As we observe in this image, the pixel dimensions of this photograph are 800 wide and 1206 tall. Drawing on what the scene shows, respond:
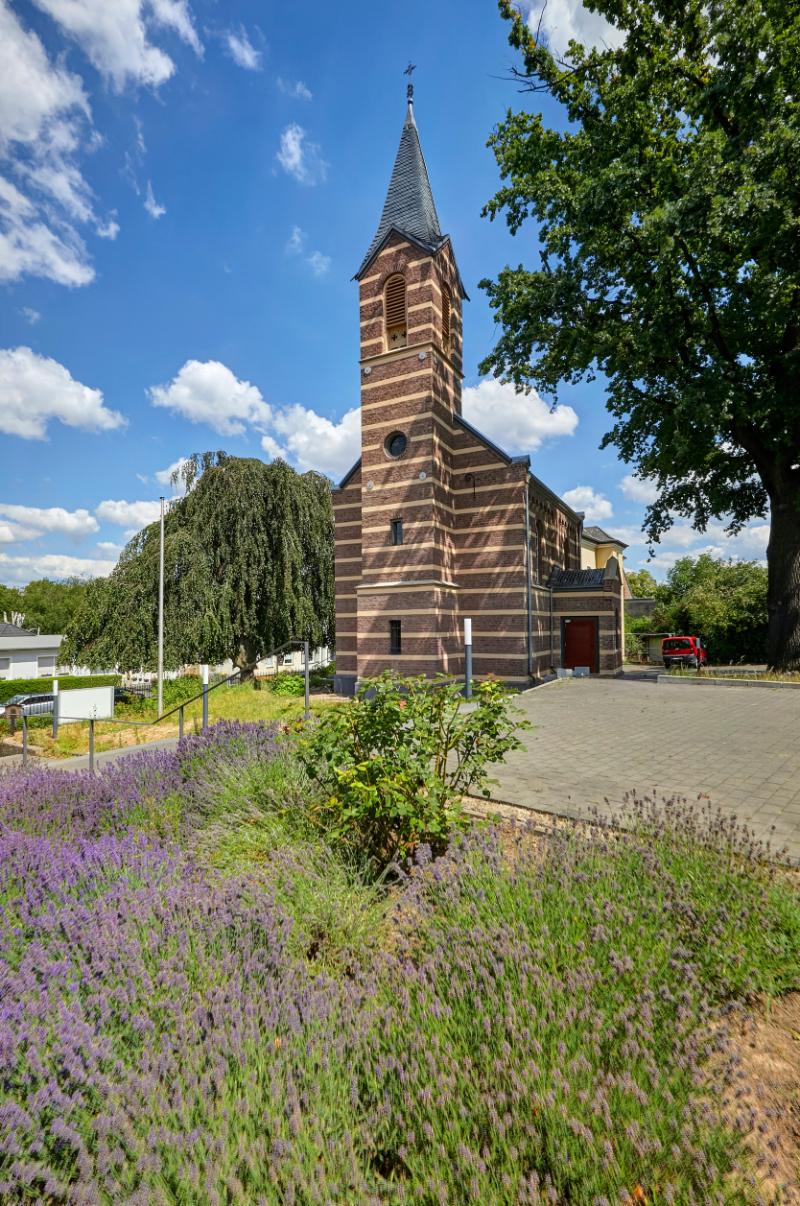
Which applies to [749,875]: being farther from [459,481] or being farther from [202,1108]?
[459,481]

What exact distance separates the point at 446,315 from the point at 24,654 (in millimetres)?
43539

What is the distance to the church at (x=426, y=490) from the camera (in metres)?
18.4

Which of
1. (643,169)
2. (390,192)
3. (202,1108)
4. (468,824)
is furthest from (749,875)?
(390,192)

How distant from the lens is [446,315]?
64.5ft

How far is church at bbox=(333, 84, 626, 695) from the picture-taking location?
60.5ft

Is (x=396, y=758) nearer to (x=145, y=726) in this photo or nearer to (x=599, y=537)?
(x=145, y=726)

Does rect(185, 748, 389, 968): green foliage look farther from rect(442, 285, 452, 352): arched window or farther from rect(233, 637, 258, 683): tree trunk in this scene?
rect(233, 637, 258, 683): tree trunk

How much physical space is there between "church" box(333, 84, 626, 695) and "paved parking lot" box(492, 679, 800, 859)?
16.5 ft

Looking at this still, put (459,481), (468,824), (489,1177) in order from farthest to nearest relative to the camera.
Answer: (459,481), (468,824), (489,1177)

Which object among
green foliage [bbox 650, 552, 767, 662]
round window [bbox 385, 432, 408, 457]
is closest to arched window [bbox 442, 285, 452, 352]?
round window [bbox 385, 432, 408, 457]

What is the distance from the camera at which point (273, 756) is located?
219 inches

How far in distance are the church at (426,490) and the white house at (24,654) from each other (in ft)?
116

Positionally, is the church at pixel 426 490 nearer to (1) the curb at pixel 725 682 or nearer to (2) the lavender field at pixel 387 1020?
(1) the curb at pixel 725 682

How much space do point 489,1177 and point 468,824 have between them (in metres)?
2.53
